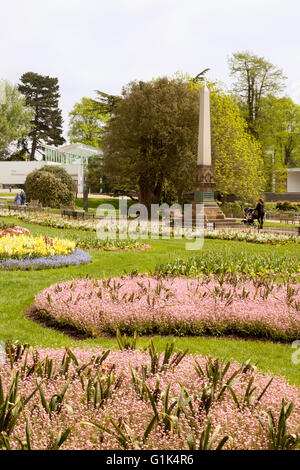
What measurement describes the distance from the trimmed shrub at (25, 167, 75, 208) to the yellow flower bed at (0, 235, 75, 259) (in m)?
21.7

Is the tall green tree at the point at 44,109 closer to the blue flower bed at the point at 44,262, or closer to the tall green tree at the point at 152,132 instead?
the tall green tree at the point at 152,132

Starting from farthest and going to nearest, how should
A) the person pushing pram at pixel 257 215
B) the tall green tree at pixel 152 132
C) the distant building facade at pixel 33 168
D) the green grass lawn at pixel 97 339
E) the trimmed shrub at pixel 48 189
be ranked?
1. the distant building facade at pixel 33 168
2. the trimmed shrub at pixel 48 189
3. the tall green tree at pixel 152 132
4. the person pushing pram at pixel 257 215
5. the green grass lawn at pixel 97 339

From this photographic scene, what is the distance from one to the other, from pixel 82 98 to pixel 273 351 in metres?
58.9

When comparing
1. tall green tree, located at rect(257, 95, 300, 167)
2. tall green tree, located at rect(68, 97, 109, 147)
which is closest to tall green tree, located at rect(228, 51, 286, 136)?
tall green tree, located at rect(257, 95, 300, 167)

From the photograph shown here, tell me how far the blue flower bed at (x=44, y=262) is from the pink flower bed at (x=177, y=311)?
11.1 ft

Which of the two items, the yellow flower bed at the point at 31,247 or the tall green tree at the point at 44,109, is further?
the tall green tree at the point at 44,109

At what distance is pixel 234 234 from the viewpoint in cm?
1734

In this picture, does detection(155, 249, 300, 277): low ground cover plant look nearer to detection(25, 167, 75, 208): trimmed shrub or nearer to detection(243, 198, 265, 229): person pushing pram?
detection(243, 198, 265, 229): person pushing pram

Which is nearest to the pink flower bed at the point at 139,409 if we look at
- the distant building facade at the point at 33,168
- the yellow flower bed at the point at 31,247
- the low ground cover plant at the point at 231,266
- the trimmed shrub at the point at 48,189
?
the low ground cover plant at the point at 231,266

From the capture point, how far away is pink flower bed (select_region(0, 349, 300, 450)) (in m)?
2.99

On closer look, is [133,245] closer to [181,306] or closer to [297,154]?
[181,306]

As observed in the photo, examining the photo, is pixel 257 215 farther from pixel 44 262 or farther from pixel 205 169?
pixel 44 262

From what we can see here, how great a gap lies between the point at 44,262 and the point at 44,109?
206ft

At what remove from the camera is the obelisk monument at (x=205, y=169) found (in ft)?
75.5
